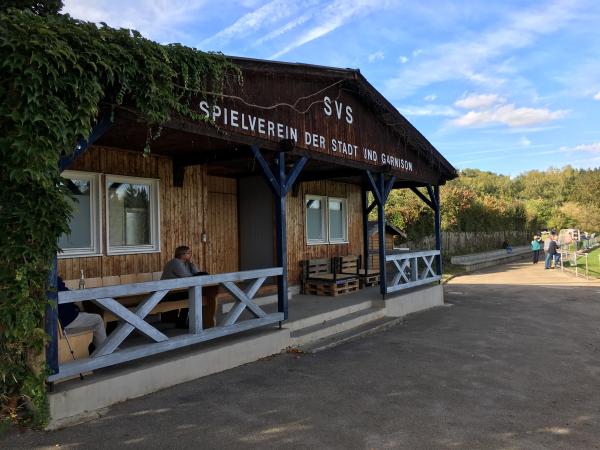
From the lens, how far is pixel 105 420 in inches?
170

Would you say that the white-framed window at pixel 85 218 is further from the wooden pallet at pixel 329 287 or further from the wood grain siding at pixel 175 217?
the wooden pallet at pixel 329 287

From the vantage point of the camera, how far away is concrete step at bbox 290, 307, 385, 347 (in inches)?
286

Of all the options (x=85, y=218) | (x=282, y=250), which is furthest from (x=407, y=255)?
(x=85, y=218)

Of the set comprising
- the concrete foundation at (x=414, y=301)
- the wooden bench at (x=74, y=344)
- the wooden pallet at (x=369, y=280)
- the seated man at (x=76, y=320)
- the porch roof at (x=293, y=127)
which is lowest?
the concrete foundation at (x=414, y=301)

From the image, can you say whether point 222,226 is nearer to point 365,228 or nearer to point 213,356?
point 213,356

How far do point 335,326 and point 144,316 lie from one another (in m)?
3.80

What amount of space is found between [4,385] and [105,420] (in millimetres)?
928

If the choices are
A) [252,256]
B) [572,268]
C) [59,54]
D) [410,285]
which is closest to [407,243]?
[572,268]

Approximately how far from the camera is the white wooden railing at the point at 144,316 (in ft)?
14.7

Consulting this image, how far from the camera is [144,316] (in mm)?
5109

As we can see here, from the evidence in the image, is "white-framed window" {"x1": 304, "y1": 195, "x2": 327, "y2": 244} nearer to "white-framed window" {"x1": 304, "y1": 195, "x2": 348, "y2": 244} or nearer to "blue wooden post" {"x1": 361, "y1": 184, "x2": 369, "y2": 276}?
"white-framed window" {"x1": 304, "y1": 195, "x2": 348, "y2": 244}

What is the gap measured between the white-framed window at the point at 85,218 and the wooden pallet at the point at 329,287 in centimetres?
508

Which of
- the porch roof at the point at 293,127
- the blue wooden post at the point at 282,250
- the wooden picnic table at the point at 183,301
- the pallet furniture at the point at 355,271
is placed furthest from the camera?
the pallet furniture at the point at 355,271

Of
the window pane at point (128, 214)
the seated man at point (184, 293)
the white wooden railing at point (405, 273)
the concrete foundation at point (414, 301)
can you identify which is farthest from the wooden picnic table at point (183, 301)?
the white wooden railing at point (405, 273)
